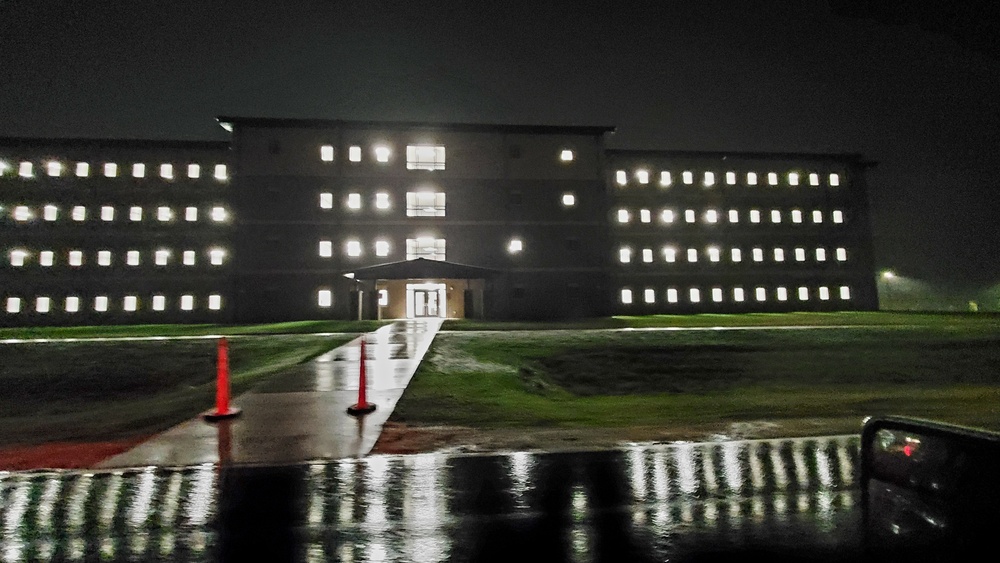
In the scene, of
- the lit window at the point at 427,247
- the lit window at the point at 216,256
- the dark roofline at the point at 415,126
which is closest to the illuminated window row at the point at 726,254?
the dark roofline at the point at 415,126

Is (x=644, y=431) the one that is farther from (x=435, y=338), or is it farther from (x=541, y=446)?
(x=435, y=338)

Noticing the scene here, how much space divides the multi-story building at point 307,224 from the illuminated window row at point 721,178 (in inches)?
240

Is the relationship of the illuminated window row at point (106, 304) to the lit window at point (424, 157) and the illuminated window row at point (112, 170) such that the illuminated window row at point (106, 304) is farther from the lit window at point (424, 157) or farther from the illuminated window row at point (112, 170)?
the lit window at point (424, 157)

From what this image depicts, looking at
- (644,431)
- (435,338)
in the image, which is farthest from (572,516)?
(435,338)

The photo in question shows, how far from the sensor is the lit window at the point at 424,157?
38984mm

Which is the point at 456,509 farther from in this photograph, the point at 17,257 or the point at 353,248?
the point at 17,257

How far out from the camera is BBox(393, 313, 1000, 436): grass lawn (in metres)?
8.86

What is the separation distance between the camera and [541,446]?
625 cm

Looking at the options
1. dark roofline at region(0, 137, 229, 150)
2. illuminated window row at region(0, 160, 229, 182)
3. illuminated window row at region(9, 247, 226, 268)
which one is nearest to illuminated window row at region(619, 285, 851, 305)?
illuminated window row at region(9, 247, 226, 268)

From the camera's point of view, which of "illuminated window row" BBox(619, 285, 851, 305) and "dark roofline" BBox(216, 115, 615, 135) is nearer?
"dark roofline" BBox(216, 115, 615, 135)

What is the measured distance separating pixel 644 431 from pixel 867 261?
170 feet

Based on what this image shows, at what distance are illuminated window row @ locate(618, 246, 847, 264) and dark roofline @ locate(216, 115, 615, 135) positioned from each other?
11.4 meters

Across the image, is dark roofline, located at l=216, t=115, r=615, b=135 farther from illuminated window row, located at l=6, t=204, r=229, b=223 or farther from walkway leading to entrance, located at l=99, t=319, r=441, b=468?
walkway leading to entrance, located at l=99, t=319, r=441, b=468

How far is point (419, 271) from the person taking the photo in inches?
1356
